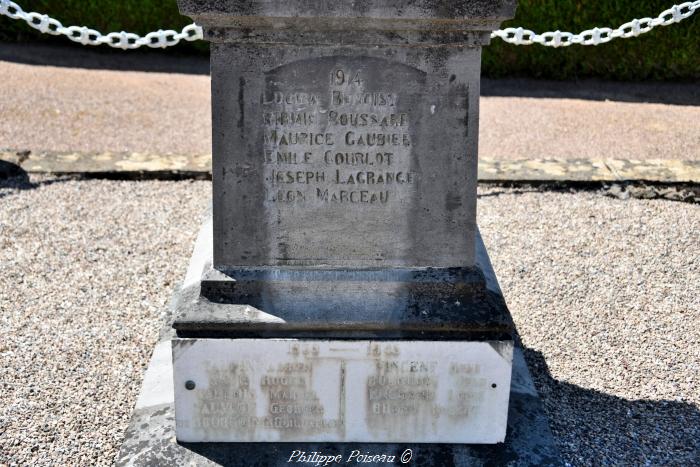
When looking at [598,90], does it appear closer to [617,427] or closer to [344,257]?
[617,427]

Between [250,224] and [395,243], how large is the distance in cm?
52

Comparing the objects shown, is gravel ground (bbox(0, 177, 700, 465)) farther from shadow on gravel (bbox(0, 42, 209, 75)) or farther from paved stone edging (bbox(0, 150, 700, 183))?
shadow on gravel (bbox(0, 42, 209, 75))

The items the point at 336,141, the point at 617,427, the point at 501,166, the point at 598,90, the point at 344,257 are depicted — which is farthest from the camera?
the point at 598,90

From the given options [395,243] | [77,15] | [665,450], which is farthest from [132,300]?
[77,15]

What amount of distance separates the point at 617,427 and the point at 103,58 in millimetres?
8197

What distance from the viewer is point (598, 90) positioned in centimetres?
962

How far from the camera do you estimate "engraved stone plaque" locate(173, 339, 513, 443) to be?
10.1ft

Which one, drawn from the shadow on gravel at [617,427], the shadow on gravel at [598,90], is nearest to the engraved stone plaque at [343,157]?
the shadow on gravel at [617,427]

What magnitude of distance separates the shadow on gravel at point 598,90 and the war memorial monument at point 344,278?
6.49 m

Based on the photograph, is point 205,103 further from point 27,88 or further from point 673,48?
point 673,48

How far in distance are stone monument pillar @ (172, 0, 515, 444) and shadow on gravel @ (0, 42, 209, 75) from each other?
7.14 metres

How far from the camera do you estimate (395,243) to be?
3.13 metres

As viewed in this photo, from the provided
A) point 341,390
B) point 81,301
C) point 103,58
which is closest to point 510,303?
point 341,390

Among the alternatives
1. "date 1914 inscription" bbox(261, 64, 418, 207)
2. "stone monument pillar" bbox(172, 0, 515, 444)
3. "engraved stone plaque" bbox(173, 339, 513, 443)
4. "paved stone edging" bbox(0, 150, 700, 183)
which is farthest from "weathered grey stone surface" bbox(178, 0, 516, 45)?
"paved stone edging" bbox(0, 150, 700, 183)
